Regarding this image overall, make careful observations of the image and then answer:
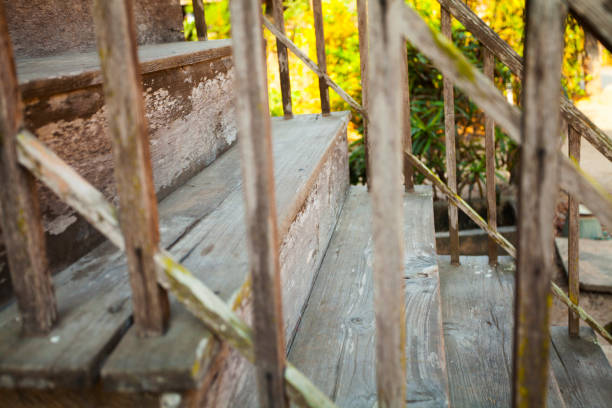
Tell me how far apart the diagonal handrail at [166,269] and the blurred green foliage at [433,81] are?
→ 325 cm

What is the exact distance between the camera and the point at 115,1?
0.79 metres

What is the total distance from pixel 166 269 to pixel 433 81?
3.71m

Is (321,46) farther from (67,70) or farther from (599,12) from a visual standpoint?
(599,12)

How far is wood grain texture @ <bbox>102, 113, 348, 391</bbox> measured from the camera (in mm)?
857

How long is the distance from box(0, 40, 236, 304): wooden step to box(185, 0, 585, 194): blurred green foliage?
225 centimetres

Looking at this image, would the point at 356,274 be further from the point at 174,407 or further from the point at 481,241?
the point at 481,241

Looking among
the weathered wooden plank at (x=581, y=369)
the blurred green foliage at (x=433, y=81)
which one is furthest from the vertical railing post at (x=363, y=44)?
the blurred green foliage at (x=433, y=81)

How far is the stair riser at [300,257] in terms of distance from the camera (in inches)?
44.0

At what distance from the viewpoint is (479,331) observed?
1971 millimetres

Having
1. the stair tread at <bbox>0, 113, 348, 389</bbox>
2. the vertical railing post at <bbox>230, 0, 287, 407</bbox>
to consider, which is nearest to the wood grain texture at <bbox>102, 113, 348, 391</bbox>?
the stair tread at <bbox>0, 113, 348, 389</bbox>

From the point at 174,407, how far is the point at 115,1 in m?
0.65

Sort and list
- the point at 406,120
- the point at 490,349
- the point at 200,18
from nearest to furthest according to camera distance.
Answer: the point at 490,349
the point at 406,120
the point at 200,18

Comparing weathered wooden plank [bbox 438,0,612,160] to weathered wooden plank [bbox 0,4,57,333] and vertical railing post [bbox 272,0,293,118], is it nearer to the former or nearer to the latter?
vertical railing post [bbox 272,0,293,118]

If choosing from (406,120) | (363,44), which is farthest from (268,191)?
(363,44)
